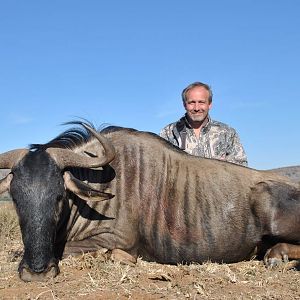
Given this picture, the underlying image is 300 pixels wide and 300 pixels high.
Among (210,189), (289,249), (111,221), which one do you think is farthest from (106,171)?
(289,249)

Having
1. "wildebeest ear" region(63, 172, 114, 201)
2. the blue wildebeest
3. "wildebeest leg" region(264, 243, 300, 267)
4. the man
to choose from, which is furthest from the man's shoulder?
"wildebeest ear" region(63, 172, 114, 201)

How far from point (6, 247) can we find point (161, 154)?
7.73 ft

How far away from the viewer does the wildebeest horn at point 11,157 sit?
4478mm

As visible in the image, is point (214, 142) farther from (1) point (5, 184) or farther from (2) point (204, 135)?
(1) point (5, 184)

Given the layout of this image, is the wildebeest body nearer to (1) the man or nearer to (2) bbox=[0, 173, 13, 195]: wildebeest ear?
(2) bbox=[0, 173, 13, 195]: wildebeest ear

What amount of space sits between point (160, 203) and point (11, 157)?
144 cm

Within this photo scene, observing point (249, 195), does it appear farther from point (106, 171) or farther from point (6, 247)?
point (6, 247)

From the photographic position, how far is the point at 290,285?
3.92 metres

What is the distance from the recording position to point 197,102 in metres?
6.65

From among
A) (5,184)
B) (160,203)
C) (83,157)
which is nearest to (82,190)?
(83,157)

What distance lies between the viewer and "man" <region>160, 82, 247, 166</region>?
668 cm

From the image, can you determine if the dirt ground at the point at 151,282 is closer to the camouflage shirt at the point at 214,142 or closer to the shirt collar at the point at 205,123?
the camouflage shirt at the point at 214,142

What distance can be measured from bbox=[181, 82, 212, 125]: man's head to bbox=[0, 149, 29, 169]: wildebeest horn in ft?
8.90

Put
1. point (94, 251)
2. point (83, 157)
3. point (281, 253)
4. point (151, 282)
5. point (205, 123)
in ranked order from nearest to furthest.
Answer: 1. point (151, 282)
2. point (83, 157)
3. point (94, 251)
4. point (281, 253)
5. point (205, 123)
